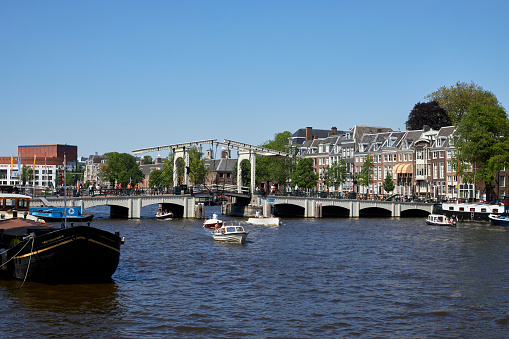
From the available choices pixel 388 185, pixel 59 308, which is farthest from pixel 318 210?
pixel 59 308

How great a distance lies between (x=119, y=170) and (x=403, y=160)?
3744 inches

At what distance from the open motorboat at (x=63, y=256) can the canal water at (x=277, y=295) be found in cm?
64

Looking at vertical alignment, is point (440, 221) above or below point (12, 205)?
below

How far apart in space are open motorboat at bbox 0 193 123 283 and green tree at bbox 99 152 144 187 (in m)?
153

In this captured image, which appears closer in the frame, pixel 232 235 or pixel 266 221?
pixel 232 235

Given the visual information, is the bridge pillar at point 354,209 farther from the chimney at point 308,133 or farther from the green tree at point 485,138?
the chimney at point 308,133

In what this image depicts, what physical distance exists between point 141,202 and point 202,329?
5753 centimetres

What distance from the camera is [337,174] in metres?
128

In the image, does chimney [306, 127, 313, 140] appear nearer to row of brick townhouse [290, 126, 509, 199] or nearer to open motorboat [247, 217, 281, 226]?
row of brick townhouse [290, 126, 509, 199]

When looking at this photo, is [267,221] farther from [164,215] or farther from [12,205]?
[12,205]

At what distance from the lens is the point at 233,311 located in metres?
27.8

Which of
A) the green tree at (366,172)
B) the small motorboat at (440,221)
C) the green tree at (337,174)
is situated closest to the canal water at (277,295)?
the small motorboat at (440,221)

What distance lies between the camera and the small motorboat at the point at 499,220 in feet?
250

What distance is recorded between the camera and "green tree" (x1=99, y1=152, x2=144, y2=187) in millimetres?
184875
